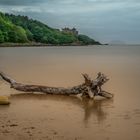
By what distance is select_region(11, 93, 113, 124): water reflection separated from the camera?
627 inches

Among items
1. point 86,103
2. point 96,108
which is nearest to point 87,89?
point 86,103

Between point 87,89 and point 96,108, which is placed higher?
point 87,89

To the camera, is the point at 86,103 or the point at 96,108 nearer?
the point at 96,108

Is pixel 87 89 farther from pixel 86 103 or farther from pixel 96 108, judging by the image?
pixel 96 108

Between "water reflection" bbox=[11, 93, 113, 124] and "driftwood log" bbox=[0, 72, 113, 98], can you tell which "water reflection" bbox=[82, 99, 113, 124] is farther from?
"driftwood log" bbox=[0, 72, 113, 98]

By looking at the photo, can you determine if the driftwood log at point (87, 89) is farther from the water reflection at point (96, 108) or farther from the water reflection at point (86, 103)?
the water reflection at point (96, 108)

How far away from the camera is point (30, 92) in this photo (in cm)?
2128

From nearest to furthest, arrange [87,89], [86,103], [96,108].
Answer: [96,108] → [86,103] → [87,89]

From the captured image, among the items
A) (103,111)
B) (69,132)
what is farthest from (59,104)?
(69,132)

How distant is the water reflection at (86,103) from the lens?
52.3ft

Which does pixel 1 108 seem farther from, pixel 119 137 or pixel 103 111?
pixel 119 137

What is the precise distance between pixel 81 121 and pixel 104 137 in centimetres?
233

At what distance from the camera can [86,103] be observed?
1877 cm

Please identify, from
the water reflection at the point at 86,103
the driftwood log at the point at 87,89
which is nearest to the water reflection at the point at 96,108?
the water reflection at the point at 86,103
